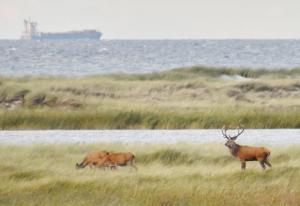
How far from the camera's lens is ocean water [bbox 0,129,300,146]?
80.2ft

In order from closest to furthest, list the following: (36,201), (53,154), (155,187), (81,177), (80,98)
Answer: (36,201) → (155,187) → (81,177) → (53,154) → (80,98)

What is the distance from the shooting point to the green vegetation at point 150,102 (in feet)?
97.5

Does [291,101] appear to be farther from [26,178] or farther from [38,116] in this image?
[26,178]

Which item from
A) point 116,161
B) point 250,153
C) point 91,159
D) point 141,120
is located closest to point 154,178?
point 116,161

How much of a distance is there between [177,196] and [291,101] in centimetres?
2249

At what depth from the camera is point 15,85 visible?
124 feet

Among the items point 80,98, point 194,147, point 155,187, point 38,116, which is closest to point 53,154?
point 194,147

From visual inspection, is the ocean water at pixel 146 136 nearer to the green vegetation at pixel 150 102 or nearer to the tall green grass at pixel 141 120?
the tall green grass at pixel 141 120

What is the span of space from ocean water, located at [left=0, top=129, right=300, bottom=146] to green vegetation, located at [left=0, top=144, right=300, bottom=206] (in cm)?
274

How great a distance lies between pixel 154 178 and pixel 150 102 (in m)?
19.8

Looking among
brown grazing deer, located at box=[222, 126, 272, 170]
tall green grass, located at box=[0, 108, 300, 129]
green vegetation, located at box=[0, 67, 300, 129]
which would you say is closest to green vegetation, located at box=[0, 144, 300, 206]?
brown grazing deer, located at box=[222, 126, 272, 170]

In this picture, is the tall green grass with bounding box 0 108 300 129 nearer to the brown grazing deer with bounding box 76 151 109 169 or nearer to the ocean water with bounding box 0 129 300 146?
the ocean water with bounding box 0 129 300 146

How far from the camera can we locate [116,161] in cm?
1855

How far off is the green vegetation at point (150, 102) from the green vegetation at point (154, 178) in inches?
318
